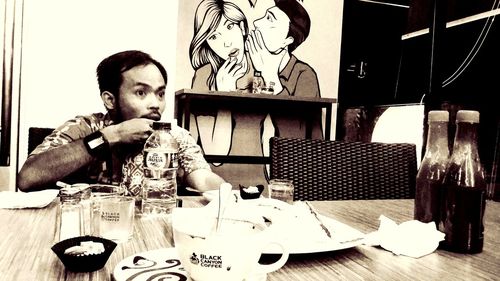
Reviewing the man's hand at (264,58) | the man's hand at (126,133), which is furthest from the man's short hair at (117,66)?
the man's hand at (264,58)

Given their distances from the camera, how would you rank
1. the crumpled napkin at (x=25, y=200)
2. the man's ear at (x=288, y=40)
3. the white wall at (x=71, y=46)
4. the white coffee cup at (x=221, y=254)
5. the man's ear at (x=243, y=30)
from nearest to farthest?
the white coffee cup at (x=221, y=254)
the crumpled napkin at (x=25, y=200)
the white wall at (x=71, y=46)
the man's ear at (x=243, y=30)
the man's ear at (x=288, y=40)

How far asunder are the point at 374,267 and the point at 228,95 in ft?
9.59

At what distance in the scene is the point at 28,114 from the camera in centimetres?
Result: 273

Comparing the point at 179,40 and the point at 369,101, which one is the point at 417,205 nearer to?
the point at 179,40

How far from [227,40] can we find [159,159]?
2748 millimetres

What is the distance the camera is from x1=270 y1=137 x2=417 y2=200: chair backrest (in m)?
1.57

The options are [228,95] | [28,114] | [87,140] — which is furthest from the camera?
[228,95]

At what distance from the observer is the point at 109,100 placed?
234 cm

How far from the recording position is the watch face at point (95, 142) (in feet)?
6.16

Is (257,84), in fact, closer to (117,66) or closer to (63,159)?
(117,66)

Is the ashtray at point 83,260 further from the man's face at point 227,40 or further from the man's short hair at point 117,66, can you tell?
the man's face at point 227,40

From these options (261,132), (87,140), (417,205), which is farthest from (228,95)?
(417,205)

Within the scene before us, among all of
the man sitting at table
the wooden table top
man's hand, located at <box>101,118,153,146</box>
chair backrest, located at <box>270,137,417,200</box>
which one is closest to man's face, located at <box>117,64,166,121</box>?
the man sitting at table

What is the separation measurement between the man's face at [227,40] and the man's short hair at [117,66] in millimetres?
1197
